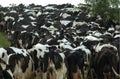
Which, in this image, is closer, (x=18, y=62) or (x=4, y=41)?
(x=18, y=62)

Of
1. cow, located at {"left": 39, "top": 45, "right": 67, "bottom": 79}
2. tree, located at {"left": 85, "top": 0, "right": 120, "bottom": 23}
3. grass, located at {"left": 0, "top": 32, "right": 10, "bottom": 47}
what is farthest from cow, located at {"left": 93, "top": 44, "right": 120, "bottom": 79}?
tree, located at {"left": 85, "top": 0, "right": 120, "bottom": 23}

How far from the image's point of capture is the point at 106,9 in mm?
25047

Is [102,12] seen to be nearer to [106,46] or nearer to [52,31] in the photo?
[52,31]

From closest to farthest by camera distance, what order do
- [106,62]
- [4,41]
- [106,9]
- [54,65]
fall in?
[54,65]
[106,62]
[4,41]
[106,9]

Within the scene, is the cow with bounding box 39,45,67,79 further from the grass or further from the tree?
the tree

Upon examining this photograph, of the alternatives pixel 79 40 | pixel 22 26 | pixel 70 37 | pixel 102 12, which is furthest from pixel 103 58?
pixel 102 12

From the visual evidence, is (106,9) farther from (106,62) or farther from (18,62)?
(18,62)

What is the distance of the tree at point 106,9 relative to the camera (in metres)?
24.4

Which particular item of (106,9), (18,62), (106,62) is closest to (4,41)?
(106,9)

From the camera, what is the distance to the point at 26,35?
19.9 metres

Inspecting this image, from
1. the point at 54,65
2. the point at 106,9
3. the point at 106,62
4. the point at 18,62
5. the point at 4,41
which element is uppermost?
the point at 18,62

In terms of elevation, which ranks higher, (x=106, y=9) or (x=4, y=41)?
(x=106, y=9)

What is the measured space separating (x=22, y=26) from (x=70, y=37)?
658 cm

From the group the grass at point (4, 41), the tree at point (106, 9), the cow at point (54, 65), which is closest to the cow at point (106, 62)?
the cow at point (54, 65)
